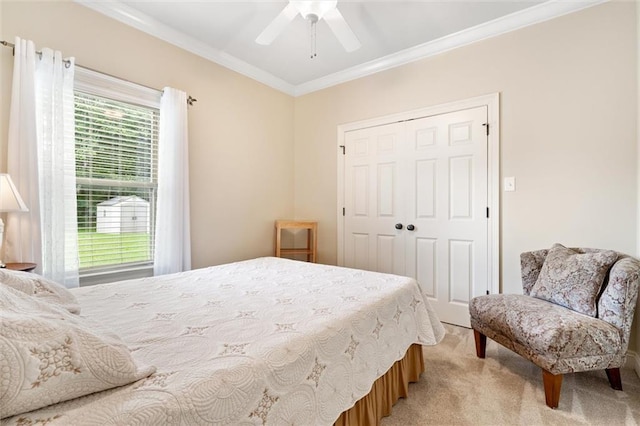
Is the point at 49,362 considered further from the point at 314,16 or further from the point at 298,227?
the point at 298,227

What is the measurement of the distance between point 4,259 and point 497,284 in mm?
3590

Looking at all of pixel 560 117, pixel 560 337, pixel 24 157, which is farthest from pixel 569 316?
pixel 24 157

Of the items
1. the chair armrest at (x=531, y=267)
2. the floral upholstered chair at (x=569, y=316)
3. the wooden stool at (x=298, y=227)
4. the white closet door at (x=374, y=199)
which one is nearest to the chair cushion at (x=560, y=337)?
the floral upholstered chair at (x=569, y=316)

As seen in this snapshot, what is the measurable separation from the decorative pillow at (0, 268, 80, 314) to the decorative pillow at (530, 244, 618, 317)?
2575 millimetres

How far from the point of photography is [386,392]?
1543 millimetres

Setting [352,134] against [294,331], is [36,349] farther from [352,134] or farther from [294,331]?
[352,134]

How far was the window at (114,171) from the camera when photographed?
2.26m

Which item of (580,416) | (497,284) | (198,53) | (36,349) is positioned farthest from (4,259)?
A: (497,284)

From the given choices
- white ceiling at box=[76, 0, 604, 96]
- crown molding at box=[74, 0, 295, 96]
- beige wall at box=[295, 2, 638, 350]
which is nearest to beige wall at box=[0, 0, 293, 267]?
crown molding at box=[74, 0, 295, 96]

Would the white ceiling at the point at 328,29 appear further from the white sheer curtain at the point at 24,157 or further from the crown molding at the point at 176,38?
the white sheer curtain at the point at 24,157

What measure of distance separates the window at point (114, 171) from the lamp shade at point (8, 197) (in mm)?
550

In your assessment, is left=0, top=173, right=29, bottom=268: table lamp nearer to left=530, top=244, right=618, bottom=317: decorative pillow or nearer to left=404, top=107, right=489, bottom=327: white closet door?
left=404, top=107, right=489, bottom=327: white closet door

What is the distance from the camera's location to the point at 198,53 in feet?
9.53

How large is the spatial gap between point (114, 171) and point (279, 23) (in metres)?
1.74
